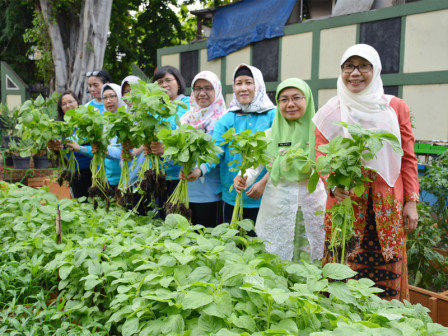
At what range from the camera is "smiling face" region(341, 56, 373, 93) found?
2.12 metres

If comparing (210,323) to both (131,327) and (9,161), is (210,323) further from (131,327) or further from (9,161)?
(9,161)

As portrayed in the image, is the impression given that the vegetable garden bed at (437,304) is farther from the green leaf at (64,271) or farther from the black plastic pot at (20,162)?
the black plastic pot at (20,162)

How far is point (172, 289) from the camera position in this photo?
52.7 inches

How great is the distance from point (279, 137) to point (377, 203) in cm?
70

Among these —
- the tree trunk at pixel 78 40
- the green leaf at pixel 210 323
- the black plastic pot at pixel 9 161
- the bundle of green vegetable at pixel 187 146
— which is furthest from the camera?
the tree trunk at pixel 78 40

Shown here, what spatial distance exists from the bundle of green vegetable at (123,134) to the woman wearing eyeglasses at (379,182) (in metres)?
1.07

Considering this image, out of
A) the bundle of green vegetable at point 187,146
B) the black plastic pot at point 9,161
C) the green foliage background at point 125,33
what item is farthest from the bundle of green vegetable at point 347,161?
the green foliage background at point 125,33

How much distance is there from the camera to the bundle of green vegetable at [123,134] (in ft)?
7.55

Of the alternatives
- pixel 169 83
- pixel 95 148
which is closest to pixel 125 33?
pixel 169 83

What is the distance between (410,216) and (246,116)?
1.20 m

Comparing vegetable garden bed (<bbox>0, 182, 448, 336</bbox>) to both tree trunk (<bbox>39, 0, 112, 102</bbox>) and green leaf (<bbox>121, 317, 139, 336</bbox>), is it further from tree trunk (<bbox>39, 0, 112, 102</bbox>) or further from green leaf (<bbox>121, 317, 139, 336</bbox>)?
tree trunk (<bbox>39, 0, 112, 102</bbox>)

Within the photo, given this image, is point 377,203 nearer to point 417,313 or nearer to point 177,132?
point 417,313

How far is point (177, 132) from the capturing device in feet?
6.25

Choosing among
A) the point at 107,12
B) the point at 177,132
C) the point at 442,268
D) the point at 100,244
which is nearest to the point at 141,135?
the point at 177,132
